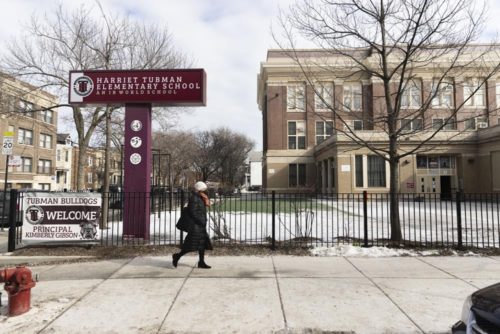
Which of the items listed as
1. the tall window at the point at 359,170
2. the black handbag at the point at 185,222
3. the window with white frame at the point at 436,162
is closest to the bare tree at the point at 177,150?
the tall window at the point at 359,170

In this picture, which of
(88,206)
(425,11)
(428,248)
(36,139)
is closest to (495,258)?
(428,248)

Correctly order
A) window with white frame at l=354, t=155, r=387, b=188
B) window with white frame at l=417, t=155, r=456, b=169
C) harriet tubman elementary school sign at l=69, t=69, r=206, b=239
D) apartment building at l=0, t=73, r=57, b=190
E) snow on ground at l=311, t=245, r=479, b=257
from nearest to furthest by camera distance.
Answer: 1. snow on ground at l=311, t=245, r=479, b=257
2. harriet tubman elementary school sign at l=69, t=69, r=206, b=239
3. window with white frame at l=354, t=155, r=387, b=188
4. window with white frame at l=417, t=155, r=456, b=169
5. apartment building at l=0, t=73, r=57, b=190

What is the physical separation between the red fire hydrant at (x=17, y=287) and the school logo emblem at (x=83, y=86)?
697cm

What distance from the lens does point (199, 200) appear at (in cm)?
788

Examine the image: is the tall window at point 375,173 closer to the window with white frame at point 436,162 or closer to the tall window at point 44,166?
the window with white frame at point 436,162

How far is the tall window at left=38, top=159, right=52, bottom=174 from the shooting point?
4856 cm

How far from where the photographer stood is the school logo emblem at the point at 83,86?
1106 centimetres

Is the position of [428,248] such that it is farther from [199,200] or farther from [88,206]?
[88,206]

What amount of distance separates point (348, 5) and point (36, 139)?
4601 centimetres

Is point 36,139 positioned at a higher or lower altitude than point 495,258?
higher

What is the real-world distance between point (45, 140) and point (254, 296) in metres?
50.9

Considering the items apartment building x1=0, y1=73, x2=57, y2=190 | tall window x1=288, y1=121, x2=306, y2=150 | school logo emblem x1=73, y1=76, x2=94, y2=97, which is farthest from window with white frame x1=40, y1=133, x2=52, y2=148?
school logo emblem x1=73, y1=76, x2=94, y2=97

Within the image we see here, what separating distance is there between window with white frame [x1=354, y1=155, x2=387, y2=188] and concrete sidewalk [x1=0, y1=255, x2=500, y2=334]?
28.3 meters

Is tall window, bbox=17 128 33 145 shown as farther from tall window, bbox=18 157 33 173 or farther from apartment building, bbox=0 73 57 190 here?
Answer: tall window, bbox=18 157 33 173
